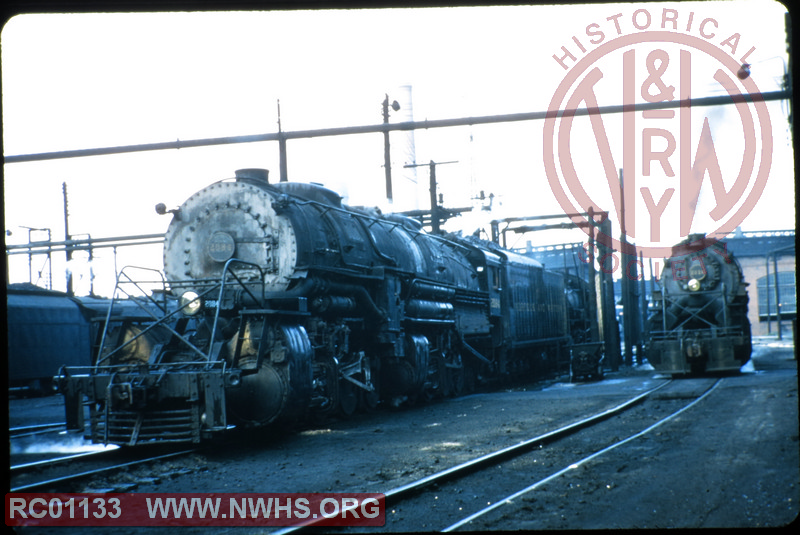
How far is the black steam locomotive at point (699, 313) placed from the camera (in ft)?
56.4

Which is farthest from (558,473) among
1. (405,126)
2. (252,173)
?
(252,173)

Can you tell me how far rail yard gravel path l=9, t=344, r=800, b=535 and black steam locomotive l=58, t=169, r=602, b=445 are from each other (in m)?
0.67

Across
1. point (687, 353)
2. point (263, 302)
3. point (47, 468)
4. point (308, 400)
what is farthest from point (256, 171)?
point (687, 353)

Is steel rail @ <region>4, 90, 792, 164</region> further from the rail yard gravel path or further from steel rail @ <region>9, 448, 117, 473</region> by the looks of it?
the rail yard gravel path

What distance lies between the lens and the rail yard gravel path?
16.6ft

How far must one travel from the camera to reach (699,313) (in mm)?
18562

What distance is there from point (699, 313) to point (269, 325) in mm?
13360

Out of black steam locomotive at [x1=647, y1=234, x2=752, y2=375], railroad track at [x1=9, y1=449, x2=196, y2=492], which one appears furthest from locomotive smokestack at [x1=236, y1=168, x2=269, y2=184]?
black steam locomotive at [x1=647, y1=234, x2=752, y2=375]

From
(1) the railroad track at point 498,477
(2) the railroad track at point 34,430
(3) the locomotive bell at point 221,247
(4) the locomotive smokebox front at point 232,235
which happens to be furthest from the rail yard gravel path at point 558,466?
(2) the railroad track at point 34,430

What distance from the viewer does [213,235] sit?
1016 cm

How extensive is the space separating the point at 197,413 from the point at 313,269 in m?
2.75

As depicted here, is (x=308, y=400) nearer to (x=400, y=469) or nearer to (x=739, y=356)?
(x=400, y=469)

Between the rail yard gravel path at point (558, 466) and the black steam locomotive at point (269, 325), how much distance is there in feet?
2.20

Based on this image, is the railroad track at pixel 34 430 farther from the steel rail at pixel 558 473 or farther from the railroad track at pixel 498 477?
the steel rail at pixel 558 473
